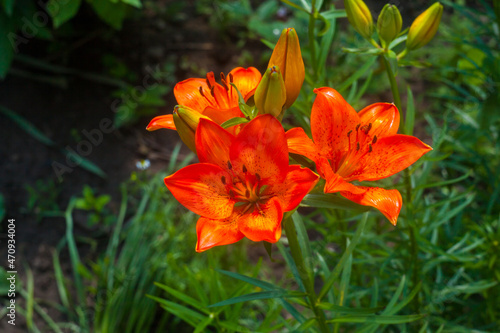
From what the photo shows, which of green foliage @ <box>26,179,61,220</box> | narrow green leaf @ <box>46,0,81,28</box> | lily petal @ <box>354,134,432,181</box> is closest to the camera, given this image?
lily petal @ <box>354,134,432,181</box>

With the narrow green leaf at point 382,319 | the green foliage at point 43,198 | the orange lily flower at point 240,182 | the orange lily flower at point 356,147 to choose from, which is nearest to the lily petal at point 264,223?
the orange lily flower at point 240,182

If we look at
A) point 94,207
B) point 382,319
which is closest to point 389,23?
point 382,319

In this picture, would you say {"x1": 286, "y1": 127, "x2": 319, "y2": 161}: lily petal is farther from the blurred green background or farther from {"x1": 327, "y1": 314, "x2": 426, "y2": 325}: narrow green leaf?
the blurred green background

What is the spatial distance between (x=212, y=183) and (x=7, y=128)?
7.35 feet

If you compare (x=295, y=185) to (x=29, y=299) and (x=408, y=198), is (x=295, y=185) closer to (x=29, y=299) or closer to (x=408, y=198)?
(x=408, y=198)

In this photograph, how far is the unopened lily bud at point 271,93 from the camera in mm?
785

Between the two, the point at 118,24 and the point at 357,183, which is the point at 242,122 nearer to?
the point at 357,183

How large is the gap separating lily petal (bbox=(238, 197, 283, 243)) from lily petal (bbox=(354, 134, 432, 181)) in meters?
0.20

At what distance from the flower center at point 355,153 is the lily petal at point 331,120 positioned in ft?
0.04

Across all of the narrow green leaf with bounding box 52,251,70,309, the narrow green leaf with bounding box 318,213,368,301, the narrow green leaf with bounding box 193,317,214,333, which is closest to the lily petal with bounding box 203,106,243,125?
the narrow green leaf with bounding box 318,213,368,301

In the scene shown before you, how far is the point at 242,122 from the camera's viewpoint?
0.84 metres

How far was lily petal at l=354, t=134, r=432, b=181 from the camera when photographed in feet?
2.82

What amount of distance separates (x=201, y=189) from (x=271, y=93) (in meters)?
0.22

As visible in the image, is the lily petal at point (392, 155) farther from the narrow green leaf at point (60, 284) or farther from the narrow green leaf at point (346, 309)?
the narrow green leaf at point (60, 284)
